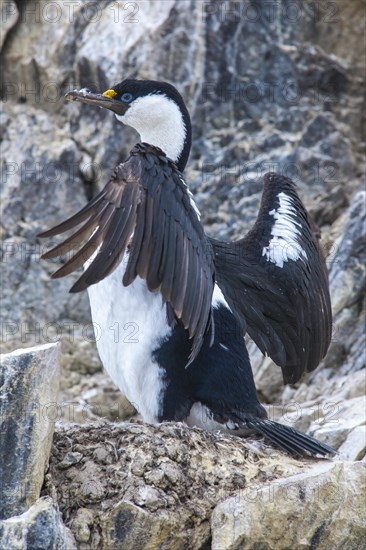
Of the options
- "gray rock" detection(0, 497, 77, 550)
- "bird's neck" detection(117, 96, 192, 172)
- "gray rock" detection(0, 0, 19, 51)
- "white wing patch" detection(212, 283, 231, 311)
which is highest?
"gray rock" detection(0, 0, 19, 51)

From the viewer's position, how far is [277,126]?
37.4ft

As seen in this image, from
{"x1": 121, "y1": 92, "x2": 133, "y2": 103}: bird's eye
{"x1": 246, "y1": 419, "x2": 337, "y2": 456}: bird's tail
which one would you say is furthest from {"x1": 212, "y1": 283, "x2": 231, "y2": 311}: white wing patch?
{"x1": 121, "y1": 92, "x2": 133, "y2": 103}: bird's eye

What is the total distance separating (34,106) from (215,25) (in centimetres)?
193

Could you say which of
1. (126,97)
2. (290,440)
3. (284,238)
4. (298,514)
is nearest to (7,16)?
(126,97)

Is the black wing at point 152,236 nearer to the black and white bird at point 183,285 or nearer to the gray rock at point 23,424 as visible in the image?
the black and white bird at point 183,285

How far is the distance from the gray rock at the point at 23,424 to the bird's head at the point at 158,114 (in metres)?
2.33

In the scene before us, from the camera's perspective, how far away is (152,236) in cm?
673

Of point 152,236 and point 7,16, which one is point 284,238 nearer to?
point 152,236

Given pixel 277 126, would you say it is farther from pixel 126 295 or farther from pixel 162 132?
pixel 126 295

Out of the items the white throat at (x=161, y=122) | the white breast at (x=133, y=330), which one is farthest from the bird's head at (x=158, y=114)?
the white breast at (x=133, y=330)

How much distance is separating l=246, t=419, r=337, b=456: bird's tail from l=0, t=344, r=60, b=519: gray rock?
162cm

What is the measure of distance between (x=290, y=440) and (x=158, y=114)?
7.93ft

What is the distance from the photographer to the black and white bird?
668cm

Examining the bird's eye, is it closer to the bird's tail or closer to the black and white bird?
the black and white bird
